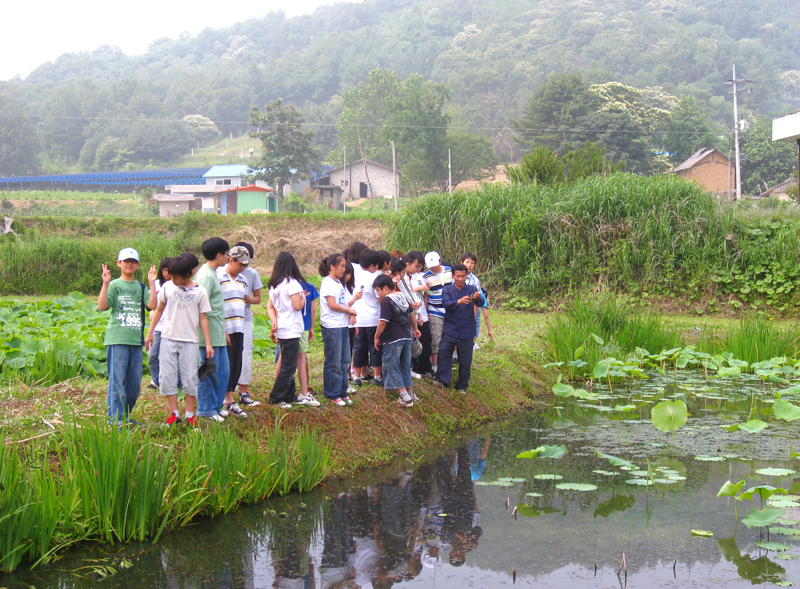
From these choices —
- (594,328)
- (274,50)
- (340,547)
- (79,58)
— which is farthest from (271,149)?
(79,58)

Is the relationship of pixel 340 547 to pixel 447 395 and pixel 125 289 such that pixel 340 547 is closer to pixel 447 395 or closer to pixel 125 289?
pixel 125 289

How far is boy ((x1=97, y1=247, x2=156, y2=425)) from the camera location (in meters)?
5.90

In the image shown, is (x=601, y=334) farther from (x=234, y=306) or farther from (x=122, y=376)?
(x=122, y=376)

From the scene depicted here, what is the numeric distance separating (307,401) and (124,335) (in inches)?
69.7

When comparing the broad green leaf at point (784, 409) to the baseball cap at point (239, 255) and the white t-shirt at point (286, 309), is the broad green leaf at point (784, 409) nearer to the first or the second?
the white t-shirt at point (286, 309)

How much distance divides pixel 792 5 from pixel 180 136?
384 feet

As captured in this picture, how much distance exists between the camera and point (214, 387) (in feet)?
19.6

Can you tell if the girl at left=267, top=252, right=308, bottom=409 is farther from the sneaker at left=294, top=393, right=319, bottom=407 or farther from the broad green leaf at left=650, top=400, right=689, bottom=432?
the broad green leaf at left=650, top=400, right=689, bottom=432

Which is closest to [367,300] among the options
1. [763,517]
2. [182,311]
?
[182,311]

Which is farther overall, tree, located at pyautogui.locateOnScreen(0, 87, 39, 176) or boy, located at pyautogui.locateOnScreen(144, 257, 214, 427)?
tree, located at pyautogui.locateOnScreen(0, 87, 39, 176)

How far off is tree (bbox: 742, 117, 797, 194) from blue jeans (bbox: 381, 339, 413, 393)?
56.9 m

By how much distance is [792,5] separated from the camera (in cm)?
13550

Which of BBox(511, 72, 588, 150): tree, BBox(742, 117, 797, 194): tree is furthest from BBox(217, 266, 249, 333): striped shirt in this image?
BBox(742, 117, 797, 194): tree

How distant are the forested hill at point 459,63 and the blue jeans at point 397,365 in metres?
74.3
